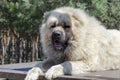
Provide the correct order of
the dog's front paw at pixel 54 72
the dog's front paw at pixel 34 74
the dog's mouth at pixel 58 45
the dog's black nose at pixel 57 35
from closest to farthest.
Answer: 1. the dog's front paw at pixel 54 72
2. the dog's front paw at pixel 34 74
3. the dog's black nose at pixel 57 35
4. the dog's mouth at pixel 58 45

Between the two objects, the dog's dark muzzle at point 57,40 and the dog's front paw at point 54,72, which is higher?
the dog's dark muzzle at point 57,40

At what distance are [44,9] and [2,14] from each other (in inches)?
72.9

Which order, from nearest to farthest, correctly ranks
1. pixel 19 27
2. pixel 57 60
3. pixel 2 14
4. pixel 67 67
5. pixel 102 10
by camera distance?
1. pixel 67 67
2. pixel 57 60
3. pixel 102 10
4. pixel 19 27
5. pixel 2 14

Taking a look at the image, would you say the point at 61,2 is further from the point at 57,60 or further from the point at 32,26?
the point at 57,60

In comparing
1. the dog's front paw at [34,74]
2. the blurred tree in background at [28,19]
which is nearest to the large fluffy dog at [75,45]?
the dog's front paw at [34,74]

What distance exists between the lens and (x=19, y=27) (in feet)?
32.3

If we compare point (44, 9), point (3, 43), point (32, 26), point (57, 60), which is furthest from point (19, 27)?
point (57, 60)

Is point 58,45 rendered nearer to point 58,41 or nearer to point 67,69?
point 58,41

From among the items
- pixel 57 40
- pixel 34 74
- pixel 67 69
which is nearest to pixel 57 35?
pixel 57 40

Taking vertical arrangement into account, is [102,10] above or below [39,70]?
above

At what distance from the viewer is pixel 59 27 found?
5363mm

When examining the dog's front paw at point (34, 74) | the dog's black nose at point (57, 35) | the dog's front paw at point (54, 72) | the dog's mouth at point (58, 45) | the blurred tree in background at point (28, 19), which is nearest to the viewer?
the dog's front paw at point (54, 72)

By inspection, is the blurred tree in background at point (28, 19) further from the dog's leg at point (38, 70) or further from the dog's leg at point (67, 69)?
the dog's leg at point (67, 69)

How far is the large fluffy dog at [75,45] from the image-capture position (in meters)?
5.36
